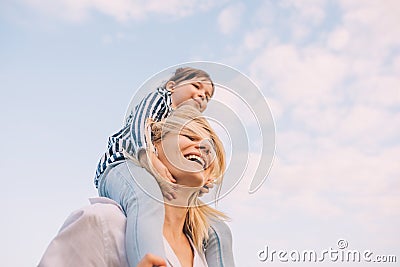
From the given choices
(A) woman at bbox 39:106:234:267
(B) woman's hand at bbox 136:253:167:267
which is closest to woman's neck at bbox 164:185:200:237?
(A) woman at bbox 39:106:234:267

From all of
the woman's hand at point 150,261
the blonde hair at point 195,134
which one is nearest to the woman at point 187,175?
the blonde hair at point 195,134

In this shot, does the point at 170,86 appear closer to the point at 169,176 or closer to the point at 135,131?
the point at 135,131

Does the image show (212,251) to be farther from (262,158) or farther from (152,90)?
(152,90)

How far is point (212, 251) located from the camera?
1.63 metres

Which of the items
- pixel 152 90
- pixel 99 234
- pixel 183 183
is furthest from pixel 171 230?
pixel 152 90

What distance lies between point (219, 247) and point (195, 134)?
0.36 m

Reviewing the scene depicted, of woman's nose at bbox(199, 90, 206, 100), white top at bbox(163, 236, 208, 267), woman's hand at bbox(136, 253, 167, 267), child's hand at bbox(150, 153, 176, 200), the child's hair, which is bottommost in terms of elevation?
woman's hand at bbox(136, 253, 167, 267)

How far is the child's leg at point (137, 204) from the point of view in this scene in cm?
131

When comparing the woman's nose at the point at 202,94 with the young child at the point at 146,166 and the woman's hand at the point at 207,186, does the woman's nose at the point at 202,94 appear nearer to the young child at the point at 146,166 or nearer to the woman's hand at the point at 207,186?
the young child at the point at 146,166

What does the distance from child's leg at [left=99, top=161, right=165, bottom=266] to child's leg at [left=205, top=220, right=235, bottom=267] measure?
0.85 feet

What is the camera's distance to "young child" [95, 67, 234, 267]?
4.38 ft

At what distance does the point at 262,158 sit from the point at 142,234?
1.48 feet

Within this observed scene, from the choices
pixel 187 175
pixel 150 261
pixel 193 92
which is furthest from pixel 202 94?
pixel 150 261

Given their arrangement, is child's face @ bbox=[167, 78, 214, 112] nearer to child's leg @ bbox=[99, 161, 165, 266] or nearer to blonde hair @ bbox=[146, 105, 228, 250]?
blonde hair @ bbox=[146, 105, 228, 250]
